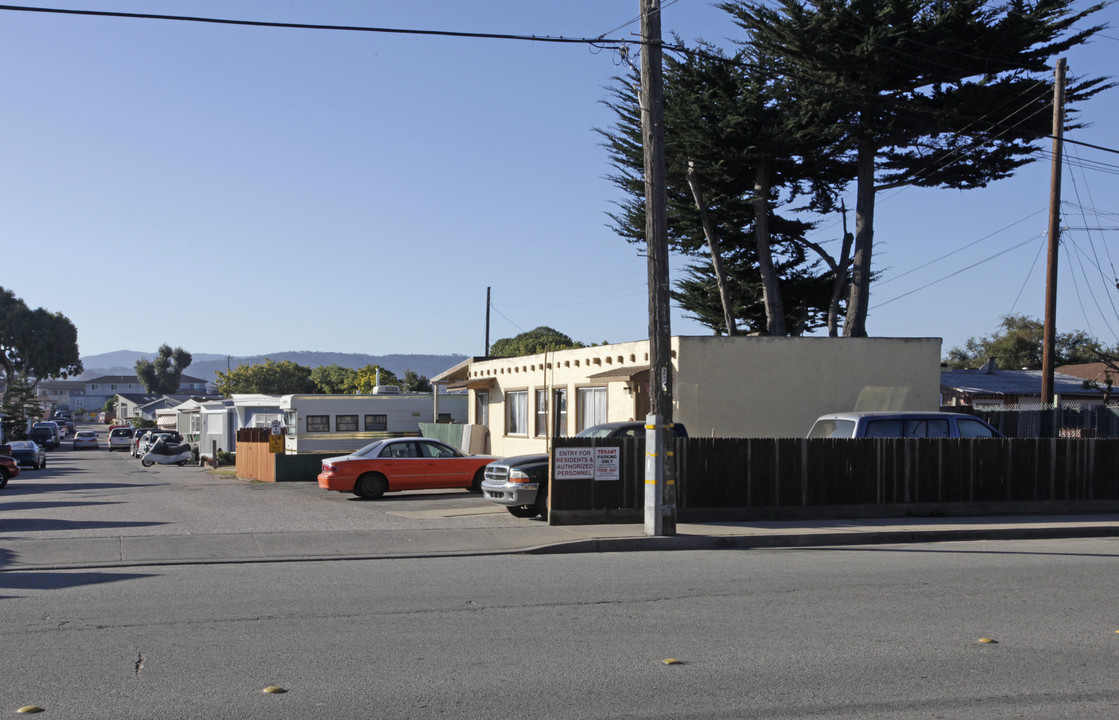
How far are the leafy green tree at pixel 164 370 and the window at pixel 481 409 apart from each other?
137m

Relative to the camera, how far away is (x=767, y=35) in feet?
99.5

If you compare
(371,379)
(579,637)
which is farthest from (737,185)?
(371,379)

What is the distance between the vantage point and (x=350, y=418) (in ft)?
131

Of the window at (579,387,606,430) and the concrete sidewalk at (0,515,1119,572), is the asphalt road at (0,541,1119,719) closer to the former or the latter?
the concrete sidewalk at (0,515,1119,572)

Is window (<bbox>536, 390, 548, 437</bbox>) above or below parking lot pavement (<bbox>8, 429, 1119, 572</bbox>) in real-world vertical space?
above

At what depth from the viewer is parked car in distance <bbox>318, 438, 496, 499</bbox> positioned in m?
21.6

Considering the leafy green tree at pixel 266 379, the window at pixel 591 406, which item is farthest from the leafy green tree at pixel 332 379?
the window at pixel 591 406

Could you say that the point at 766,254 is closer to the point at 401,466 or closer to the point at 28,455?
the point at 401,466

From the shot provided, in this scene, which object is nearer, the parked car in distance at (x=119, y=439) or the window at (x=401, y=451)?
the window at (x=401, y=451)

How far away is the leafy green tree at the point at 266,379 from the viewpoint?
10294 centimetres

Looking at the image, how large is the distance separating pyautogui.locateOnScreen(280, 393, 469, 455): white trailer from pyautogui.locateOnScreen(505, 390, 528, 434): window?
7506 millimetres

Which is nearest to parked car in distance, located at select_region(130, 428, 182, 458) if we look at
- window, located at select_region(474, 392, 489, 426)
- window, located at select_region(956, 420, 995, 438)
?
window, located at select_region(474, 392, 489, 426)

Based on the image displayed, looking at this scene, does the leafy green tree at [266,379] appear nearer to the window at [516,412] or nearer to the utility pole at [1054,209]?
the window at [516,412]

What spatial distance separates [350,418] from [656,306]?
27209 mm
